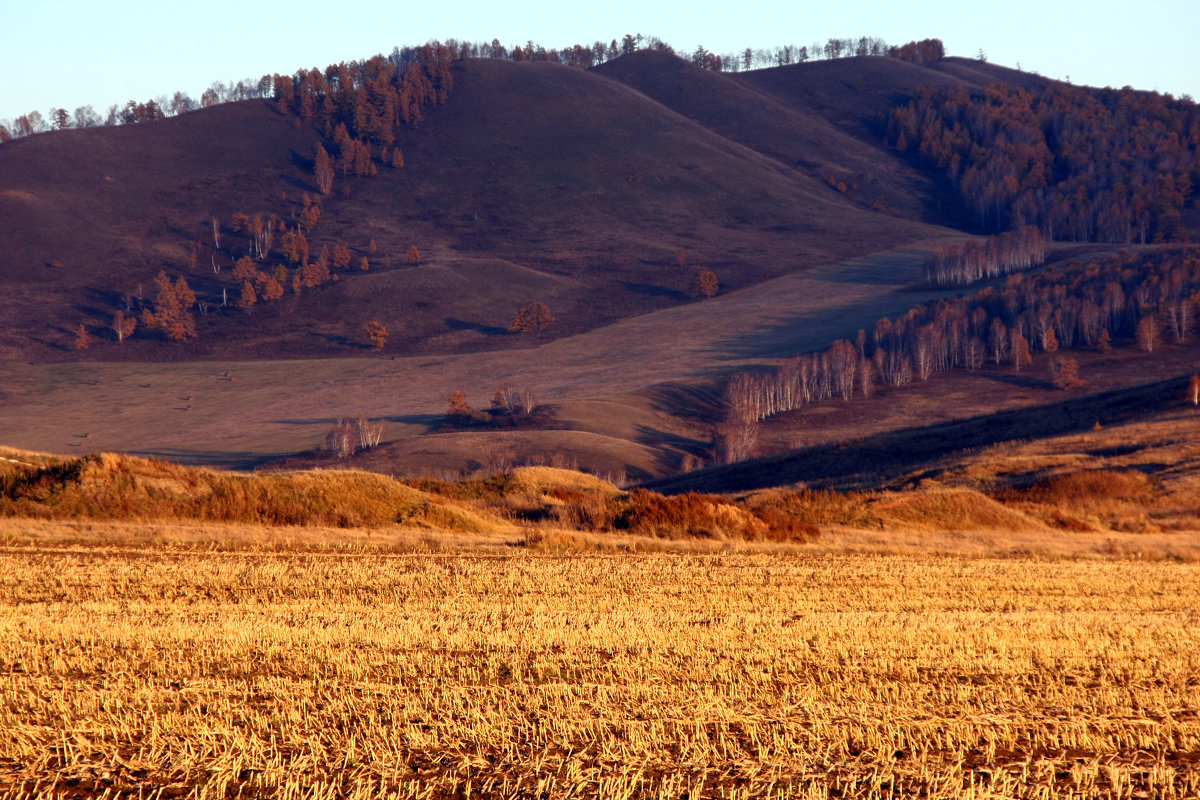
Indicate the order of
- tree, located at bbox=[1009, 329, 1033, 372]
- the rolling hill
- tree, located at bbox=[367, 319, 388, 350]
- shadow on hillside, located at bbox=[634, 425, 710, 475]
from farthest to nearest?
tree, located at bbox=[367, 319, 388, 350]
tree, located at bbox=[1009, 329, 1033, 372]
the rolling hill
shadow on hillside, located at bbox=[634, 425, 710, 475]

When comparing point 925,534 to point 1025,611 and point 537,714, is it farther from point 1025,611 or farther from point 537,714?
point 537,714

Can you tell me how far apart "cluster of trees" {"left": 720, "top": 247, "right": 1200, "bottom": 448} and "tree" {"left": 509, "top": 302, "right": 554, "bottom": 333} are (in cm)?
4362

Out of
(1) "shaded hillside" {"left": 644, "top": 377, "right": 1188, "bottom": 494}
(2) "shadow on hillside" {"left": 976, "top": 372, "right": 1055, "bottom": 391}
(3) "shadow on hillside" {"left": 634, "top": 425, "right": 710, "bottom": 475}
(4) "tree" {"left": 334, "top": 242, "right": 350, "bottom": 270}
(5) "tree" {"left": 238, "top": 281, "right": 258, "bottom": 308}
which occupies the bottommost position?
(3) "shadow on hillside" {"left": 634, "top": 425, "right": 710, "bottom": 475}

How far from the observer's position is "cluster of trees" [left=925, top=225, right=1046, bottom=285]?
515 ft

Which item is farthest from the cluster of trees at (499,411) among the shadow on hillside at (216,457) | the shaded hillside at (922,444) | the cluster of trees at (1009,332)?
the shaded hillside at (922,444)

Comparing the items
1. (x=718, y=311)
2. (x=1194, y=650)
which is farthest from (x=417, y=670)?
(x=718, y=311)

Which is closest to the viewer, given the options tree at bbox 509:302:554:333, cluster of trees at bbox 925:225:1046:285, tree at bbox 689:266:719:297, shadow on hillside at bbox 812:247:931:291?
tree at bbox 509:302:554:333

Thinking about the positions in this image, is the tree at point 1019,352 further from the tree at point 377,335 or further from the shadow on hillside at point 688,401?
the tree at point 377,335

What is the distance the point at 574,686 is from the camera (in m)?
11.2

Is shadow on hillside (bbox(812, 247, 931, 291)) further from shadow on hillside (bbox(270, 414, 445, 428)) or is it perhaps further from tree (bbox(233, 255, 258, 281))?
tree (bbox(233, 255, 258, 281))

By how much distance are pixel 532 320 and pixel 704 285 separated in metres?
29.8

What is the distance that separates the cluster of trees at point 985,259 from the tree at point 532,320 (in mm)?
59294

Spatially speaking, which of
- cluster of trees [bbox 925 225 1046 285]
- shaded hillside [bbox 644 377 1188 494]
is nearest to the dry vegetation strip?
shaded hillside [bbox 644 377 1188 494]

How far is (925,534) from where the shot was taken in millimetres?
28266
